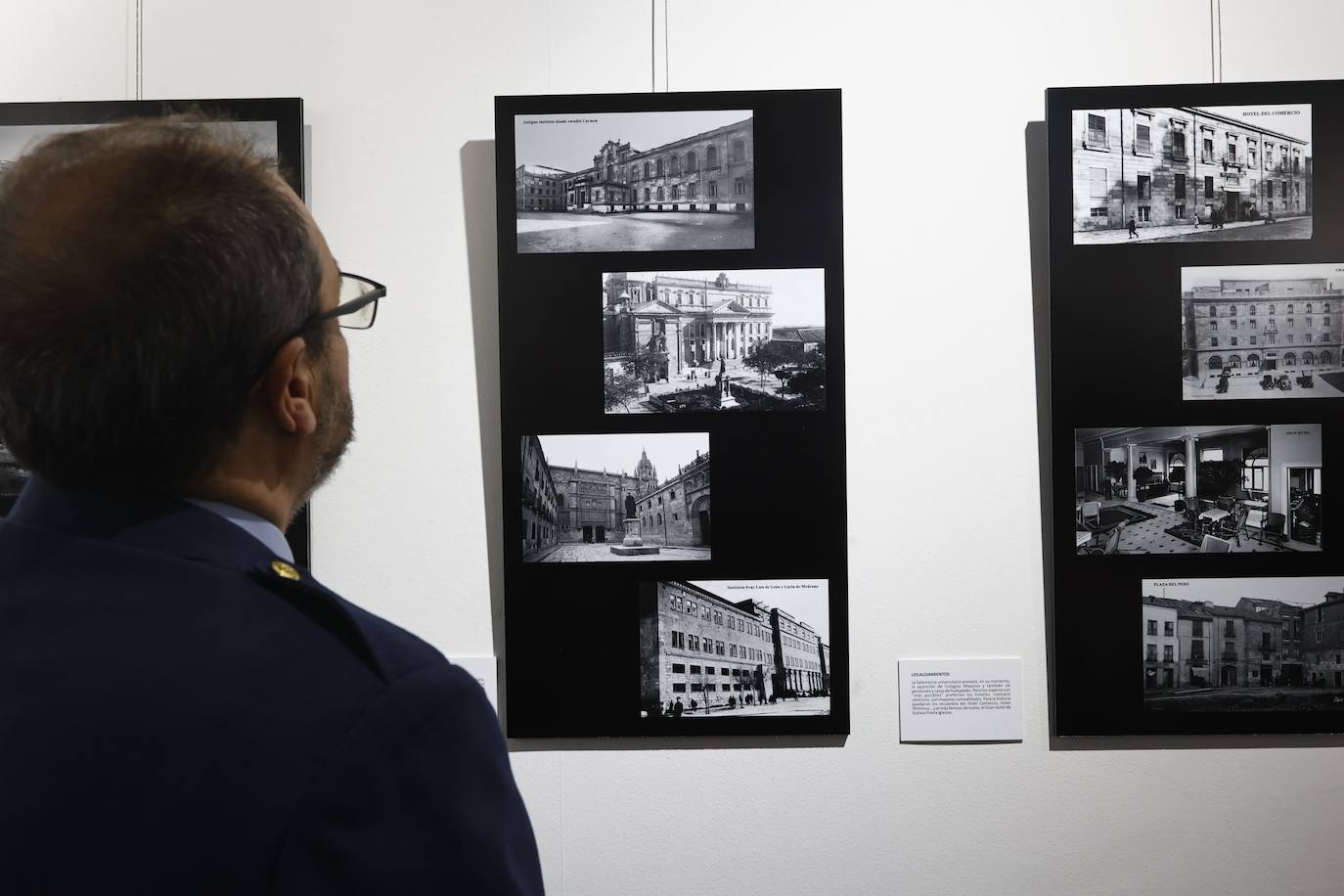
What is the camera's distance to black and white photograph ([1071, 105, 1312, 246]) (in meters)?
1.64

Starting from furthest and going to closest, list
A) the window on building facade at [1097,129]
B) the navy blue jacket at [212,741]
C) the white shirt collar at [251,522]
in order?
the window on building facade at [1097,129] → the white shirt collar at [251,522] → the navy blue jacket at [212,741]

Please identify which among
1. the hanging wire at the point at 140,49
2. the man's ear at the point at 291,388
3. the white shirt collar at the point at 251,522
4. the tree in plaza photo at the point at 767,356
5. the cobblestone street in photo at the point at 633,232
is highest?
the hanging wire at the point at 140,49

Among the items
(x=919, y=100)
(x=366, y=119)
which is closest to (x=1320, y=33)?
(x=919, y=100)

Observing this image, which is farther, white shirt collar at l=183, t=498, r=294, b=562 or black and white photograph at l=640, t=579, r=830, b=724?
black and white photograph at l=640, t=579, r=830, b=724

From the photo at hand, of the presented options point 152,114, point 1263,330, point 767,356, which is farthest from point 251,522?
point 1263,330

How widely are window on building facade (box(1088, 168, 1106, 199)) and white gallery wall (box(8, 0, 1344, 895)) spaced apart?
0.11m

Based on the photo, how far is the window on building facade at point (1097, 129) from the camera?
164cm

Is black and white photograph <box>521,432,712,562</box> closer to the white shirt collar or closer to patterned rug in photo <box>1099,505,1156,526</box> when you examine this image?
patterned rug in photo <box>1099,505,1156,526</box>

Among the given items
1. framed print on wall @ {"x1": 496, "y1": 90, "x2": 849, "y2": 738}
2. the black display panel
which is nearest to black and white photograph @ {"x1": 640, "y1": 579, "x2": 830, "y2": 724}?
framed print on wall @ {"x1": 496, "y1": 90, "x2": 849, "y2": 738}

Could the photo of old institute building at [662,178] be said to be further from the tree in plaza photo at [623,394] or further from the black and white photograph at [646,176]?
the tree in plaza photo at [623,394]

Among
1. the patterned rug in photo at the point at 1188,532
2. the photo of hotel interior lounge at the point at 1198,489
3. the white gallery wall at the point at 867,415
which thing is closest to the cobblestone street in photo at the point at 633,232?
the white gallery wall at the point at 867,415

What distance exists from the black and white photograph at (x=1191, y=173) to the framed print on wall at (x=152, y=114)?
4.46 feet

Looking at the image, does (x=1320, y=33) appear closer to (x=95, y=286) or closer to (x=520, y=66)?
(x=520, y=66)

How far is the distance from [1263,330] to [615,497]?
117 cm
